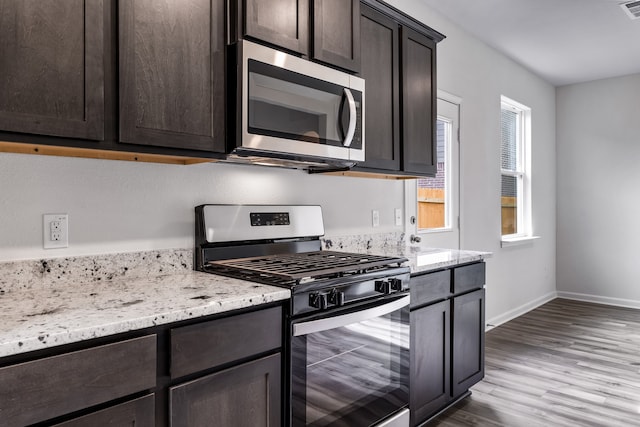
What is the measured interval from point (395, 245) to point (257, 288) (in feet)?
5.53

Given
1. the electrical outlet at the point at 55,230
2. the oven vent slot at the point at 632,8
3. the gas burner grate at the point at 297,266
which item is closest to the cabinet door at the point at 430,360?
the gas burner grate at the point at 297,266

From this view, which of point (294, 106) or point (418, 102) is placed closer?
point (294, 106)

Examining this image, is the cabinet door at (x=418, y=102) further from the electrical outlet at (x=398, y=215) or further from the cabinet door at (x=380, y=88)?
the electrical outlet at (x=398, y=215)

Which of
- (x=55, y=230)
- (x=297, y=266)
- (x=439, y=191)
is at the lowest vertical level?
(x=297, y=266)

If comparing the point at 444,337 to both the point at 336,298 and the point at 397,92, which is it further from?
the point at 397,92

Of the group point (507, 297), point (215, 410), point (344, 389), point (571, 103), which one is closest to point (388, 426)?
point (344, 389)

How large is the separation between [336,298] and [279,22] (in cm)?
114

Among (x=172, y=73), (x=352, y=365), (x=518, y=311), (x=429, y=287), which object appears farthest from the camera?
(x=518, y=311)

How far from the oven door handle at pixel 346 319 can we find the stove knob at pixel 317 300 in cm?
5

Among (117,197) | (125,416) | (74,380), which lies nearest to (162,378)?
(125,416)

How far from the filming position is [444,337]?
2.39 m

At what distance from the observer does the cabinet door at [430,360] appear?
7.16 ft

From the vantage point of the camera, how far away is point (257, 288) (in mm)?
1523

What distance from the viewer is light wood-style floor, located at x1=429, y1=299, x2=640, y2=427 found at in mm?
2518
